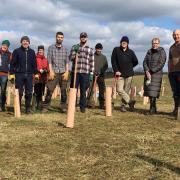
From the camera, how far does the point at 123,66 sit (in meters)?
12.8

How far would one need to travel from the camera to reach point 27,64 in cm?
1159

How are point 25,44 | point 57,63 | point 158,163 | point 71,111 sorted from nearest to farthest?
1. point 158,163
2. point 71,111
3. point 25,44
4. point 57,63

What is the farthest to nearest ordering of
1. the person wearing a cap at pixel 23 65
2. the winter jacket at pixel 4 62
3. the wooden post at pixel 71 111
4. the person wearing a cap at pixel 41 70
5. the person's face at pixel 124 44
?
the person wearing a cap at pixel 41 70
the person's face at pixel 124 44
the winter jacket at pixel 4 62
the person wearing a cap at pixel 23 65
the wooden post at pixel 71 111

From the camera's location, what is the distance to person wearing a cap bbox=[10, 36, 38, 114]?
11.5m

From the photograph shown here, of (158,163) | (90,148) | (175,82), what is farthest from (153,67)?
(158,163)

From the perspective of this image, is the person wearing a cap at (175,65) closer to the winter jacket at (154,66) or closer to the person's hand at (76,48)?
the winter jacket at (154,66)

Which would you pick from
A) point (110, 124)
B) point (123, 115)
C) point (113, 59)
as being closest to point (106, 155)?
point (110, 124)

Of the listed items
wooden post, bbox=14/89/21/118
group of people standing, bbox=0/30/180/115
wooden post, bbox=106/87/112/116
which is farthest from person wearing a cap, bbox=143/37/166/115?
wooden post, bbox=14/89/21/118

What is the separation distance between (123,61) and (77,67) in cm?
164

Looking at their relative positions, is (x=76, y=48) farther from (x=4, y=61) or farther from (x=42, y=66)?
(x=4, y=61)

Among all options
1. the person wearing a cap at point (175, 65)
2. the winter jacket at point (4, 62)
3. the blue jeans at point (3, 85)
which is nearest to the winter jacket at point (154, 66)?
the person wearing a cap at point (175, 65)

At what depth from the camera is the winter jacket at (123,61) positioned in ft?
42.0

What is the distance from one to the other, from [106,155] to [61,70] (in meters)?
5.54

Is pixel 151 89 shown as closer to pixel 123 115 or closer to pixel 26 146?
pixel 123 115
